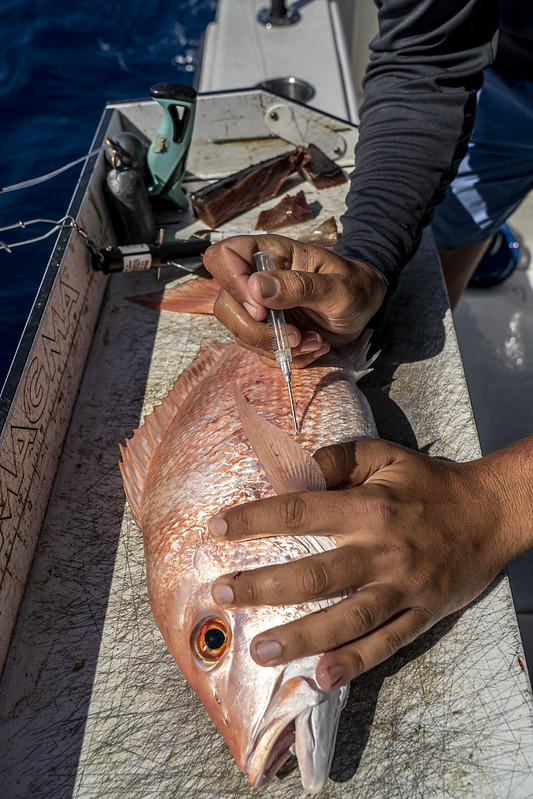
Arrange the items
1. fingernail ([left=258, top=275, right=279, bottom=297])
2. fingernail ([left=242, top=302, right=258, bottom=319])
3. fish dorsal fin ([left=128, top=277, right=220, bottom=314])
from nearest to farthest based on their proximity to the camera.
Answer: fingernail ([left=258, top=275, right=279, bottom=297]), fingernail ([left=242, top=302, right=258, bottom=319]), fish dorsal fin ([left=128, top=277, right=220, bottom=314])

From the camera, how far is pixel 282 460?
50.4 inches

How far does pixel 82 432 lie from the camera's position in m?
1.85

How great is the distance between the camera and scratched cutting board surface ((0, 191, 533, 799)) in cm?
118

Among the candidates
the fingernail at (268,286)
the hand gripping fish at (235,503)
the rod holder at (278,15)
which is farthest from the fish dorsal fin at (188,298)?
the rod holder at (278,15)

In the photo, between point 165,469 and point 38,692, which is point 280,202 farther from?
point 38,692

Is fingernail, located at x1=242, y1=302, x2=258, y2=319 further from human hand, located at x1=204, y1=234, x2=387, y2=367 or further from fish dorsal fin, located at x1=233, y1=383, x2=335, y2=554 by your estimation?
fish dorsal fin, located at x1=233, y1=383, x2=335, y2=554

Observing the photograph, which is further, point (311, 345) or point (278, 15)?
point (278, 15)

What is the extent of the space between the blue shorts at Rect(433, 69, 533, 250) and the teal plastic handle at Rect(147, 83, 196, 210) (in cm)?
118

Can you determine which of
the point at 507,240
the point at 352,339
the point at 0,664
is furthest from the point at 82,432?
the point at 507,240

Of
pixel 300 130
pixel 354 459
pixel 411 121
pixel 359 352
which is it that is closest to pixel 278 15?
pixel 300 130

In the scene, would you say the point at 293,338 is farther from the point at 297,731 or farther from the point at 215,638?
the point at 297,731

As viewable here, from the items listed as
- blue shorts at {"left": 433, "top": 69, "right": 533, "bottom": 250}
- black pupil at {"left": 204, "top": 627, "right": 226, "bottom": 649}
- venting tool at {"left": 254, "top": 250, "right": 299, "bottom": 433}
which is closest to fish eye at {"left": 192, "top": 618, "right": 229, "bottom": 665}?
black pupil at {"left": 204, "top": 627, "right": 226, "bottom": 649}

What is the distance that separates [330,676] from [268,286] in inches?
32.1

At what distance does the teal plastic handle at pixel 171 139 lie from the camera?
2.22 metres
